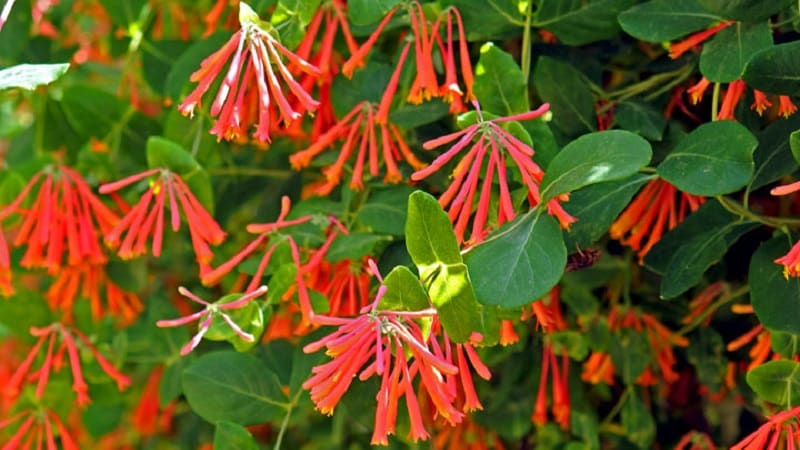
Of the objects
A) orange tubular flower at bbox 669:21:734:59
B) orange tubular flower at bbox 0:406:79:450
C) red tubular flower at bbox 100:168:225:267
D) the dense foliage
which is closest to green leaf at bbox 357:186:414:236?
the dense foliage

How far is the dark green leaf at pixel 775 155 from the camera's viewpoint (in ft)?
2.43

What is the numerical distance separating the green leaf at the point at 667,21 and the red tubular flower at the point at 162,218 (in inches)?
13.5

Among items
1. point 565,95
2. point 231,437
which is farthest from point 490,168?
point 231,437

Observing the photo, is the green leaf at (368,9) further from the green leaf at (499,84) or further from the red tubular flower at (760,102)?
the red tubular flower at (760,102)

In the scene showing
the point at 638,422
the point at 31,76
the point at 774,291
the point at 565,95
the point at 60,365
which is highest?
the point at 31,76

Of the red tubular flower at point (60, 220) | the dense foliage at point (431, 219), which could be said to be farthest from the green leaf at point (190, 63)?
the red tubular flower at point (60, 220)

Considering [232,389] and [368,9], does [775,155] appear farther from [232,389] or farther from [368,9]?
[232,389]

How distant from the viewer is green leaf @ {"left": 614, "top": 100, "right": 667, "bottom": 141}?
0.81m

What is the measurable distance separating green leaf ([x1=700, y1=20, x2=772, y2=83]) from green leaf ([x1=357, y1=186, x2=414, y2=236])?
24 centimetres

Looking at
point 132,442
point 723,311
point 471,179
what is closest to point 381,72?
point 471,179

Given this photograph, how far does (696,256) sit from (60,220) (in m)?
0.54

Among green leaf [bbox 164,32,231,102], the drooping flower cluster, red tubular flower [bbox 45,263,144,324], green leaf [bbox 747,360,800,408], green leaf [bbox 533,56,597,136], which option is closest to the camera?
the drooping flower cluster

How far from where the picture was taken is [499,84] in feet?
2.45

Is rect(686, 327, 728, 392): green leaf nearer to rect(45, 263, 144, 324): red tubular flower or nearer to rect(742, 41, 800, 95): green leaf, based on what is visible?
rect(742, 41, 800, 95): green leaf
